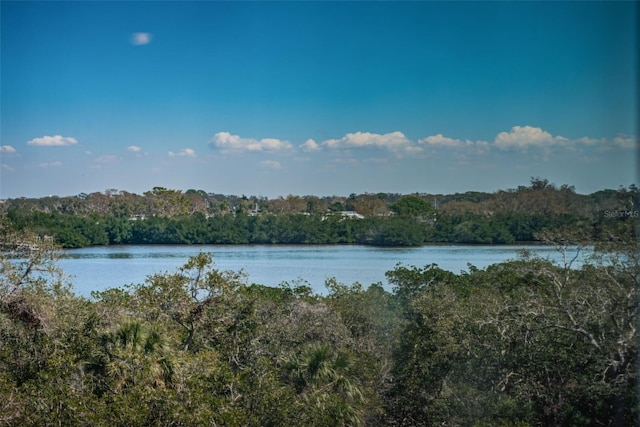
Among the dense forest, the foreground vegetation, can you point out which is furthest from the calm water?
the foreground vegetation

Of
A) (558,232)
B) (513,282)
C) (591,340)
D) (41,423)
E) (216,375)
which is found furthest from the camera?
(513,282)

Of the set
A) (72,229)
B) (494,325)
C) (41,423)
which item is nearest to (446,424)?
(494,325)

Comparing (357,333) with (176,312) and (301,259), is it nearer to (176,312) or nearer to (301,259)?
(176,312)

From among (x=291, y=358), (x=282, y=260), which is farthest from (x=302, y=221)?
(x=291, y=358)

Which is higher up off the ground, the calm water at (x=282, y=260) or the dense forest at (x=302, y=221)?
the dense forest at (x=302, y=221)

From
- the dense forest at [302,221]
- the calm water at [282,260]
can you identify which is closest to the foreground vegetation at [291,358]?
the calm water at [282,260]

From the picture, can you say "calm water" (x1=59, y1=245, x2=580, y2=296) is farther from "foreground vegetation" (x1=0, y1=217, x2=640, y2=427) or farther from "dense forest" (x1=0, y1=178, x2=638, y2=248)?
"foreground vegetation" (x1=0, y1=217, x2=640, y2=427)

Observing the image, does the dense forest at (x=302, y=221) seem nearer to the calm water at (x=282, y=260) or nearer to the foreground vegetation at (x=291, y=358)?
the calm water at (x=282, y=260)
